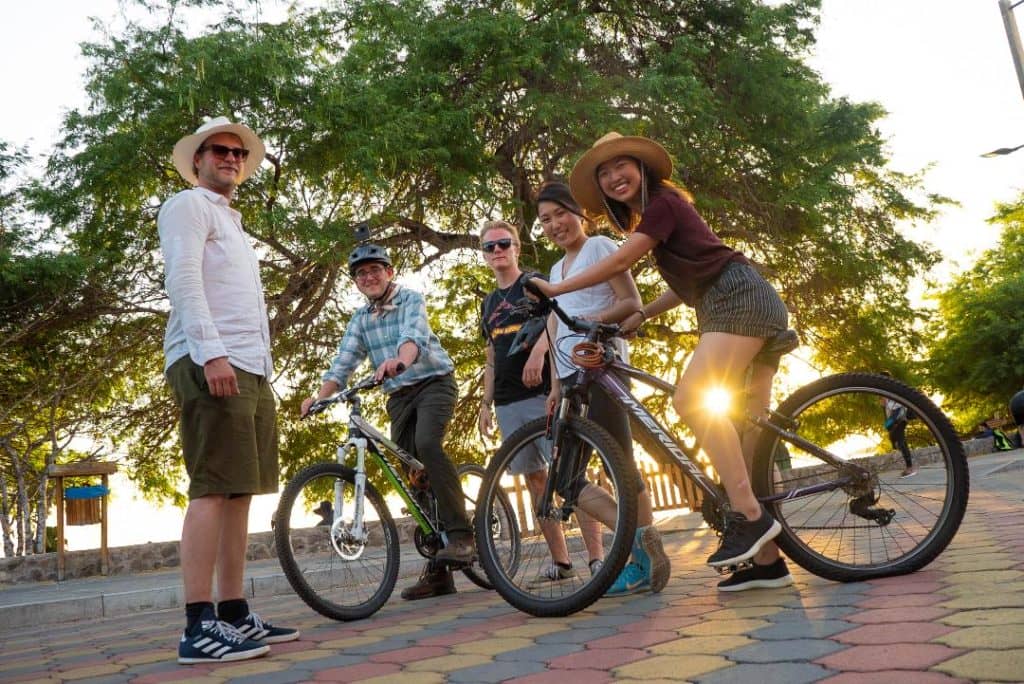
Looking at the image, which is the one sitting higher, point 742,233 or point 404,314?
point 742,233

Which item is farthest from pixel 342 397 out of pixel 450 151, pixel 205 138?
pixel 450 151

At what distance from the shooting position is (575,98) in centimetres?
1384

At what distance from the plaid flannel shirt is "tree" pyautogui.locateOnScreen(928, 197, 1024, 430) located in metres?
24.6

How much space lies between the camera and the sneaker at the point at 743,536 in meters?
3.70

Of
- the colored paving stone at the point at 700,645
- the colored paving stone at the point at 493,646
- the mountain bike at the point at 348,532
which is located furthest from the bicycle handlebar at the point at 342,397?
the colored paving stone at the point at 700,645

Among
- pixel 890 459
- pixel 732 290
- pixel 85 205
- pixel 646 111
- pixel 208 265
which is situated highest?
pixel 646 111

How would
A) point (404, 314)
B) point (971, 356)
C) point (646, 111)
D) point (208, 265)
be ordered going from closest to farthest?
point (208, 265)
point (404, 314)
point (646, 111)
point (971, 356)

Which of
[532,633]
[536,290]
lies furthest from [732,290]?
[532,633]

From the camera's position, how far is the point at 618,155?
4.20m

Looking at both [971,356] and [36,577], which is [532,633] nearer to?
[36,577]

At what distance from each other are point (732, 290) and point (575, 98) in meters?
10.4

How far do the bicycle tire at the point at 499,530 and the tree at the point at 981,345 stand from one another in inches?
931

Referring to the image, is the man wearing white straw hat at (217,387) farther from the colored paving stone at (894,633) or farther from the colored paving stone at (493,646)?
the colored paving stone at (894,633)

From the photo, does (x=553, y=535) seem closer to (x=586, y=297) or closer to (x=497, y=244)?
(x=586, y=297)
